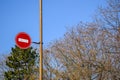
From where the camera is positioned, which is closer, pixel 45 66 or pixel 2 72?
pixel 45 66

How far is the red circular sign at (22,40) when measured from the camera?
13.3 meters

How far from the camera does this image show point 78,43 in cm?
3005

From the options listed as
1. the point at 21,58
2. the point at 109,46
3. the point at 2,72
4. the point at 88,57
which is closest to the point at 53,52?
the point at 88,57

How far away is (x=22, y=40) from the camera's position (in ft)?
44.0

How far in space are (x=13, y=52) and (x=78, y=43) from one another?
1084 inches

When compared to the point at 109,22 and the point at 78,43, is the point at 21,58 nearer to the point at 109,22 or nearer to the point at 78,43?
the point at 78,43

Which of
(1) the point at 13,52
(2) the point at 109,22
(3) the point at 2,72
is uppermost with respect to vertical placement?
(2) the point at 109,22

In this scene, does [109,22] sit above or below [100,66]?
above

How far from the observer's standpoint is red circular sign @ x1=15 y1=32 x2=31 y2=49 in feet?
43.8

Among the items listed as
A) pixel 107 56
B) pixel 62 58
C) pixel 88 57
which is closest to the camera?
pixel 107 56

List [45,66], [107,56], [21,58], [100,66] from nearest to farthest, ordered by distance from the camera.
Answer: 1. [100,66]
2. [107,56]
3. [45,66]
4. [21,58]

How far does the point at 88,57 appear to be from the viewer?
28.3 meters

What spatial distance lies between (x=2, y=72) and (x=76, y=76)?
3022cm

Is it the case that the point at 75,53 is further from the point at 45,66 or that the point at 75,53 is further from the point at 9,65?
the point at 9,65
